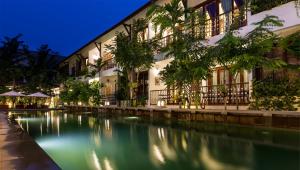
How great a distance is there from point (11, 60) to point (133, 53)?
102 feet

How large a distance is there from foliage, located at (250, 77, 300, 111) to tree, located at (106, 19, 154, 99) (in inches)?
368

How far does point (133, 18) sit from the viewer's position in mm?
25484

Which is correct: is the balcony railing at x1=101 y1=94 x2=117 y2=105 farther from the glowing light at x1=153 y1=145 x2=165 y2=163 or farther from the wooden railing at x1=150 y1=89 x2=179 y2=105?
the glowing light at x1=153 y1=145 x2=165 y2=163

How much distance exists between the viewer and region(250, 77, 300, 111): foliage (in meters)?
Result: 12.5

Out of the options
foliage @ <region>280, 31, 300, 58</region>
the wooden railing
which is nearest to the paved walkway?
foliage @ <region>280, 31, 300, 58</region>

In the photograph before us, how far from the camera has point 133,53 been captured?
22.2m

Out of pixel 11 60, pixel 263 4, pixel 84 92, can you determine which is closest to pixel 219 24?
pixel 263 4

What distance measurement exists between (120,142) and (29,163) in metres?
5.16

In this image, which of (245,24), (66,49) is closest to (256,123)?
(245,24)

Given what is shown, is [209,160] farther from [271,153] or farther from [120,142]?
[120,142]

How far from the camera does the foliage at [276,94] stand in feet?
40.9

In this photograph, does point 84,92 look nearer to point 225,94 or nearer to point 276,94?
point 225,94

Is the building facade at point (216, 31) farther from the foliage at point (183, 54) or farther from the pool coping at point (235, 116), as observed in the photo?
the pool coping at point (235, 116)

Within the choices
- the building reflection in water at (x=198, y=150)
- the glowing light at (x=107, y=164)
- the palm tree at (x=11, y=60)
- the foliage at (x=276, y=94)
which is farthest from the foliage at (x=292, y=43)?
the palm tree at (x=11, y=60)
